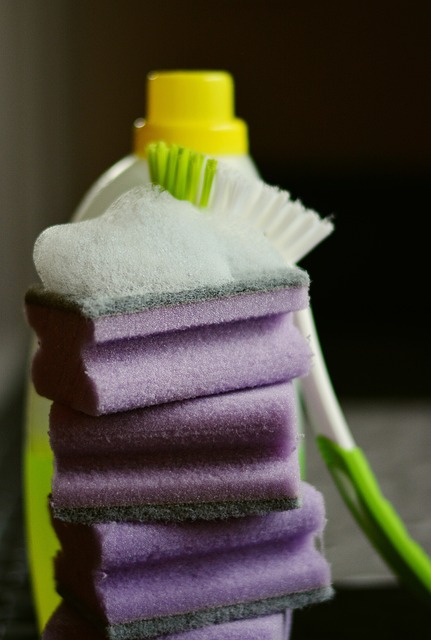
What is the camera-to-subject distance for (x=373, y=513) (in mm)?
462

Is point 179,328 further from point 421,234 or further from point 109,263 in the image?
point 421,234

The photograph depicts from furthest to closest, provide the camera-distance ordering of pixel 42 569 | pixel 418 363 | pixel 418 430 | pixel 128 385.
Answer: pixel 418 363 → pixel 418 430 → pixel 42 569 → pixel 128 385

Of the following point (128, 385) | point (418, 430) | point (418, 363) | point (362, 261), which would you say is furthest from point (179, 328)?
point (362, 261)

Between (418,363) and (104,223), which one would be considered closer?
(104,223)

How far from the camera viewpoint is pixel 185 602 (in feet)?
1.12

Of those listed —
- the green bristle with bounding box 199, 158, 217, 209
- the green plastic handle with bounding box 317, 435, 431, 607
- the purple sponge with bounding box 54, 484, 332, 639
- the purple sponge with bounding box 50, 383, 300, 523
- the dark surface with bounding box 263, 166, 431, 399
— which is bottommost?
the dark surface with bounding box 263, 166, 431, 399

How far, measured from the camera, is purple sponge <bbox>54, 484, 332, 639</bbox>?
1.08 ft

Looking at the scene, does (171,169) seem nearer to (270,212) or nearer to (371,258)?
(270,212)

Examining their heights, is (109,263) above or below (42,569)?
above

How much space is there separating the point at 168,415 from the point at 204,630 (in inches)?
3.4

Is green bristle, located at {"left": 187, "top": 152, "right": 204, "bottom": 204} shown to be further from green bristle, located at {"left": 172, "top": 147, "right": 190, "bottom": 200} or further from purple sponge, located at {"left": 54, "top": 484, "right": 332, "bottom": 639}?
purple sponge, located at {"left": 54, "top": 484, "right": 332, "bottom": 639}

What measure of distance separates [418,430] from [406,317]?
1.63 feet

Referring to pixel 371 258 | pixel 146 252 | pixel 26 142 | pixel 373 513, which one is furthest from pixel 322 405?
pixel 371 258

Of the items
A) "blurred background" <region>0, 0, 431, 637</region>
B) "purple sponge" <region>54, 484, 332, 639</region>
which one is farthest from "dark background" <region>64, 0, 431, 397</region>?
"purple sponge" <region>54, 484, 332, 639</region>
